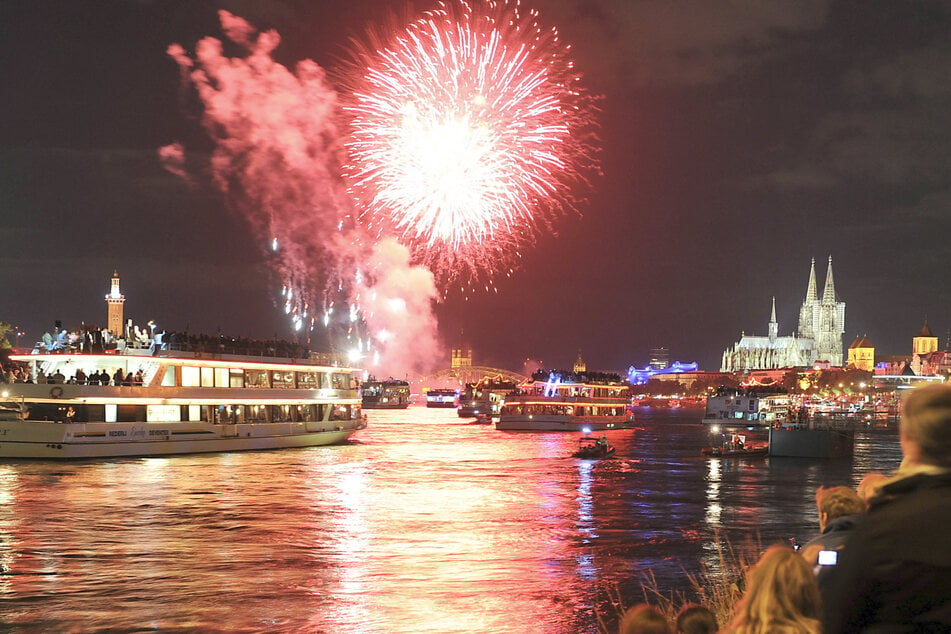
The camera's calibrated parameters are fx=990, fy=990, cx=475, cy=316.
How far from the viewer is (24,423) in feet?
170

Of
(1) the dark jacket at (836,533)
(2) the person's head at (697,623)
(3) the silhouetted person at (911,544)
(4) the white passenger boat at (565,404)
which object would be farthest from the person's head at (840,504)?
(4) the white passenger boat at (565,404)

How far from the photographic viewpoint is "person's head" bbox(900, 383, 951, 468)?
5168 millimetres

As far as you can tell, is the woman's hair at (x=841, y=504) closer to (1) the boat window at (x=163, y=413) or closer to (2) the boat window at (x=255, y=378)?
(1) the boat window at (x=163, y=413)

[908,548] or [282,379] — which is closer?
[908,548]

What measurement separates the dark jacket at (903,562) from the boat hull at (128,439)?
2046 inches

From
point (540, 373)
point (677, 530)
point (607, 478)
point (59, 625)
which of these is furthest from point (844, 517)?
point (540, 373)

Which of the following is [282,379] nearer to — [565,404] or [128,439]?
[128,439]

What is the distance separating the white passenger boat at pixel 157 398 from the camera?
5181cm

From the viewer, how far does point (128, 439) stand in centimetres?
5406

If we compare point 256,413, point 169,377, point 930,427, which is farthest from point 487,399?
point 930,427

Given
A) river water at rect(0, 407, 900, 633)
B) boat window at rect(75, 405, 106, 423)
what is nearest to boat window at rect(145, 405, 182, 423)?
river water at rect(0, 407, 900, 633)

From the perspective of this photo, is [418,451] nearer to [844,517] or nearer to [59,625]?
[59,625]

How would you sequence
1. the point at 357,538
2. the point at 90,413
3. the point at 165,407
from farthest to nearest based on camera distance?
the point at 165,407, the point at 90,413, the point at 357,538

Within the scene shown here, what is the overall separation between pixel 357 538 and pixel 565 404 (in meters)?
79.8
